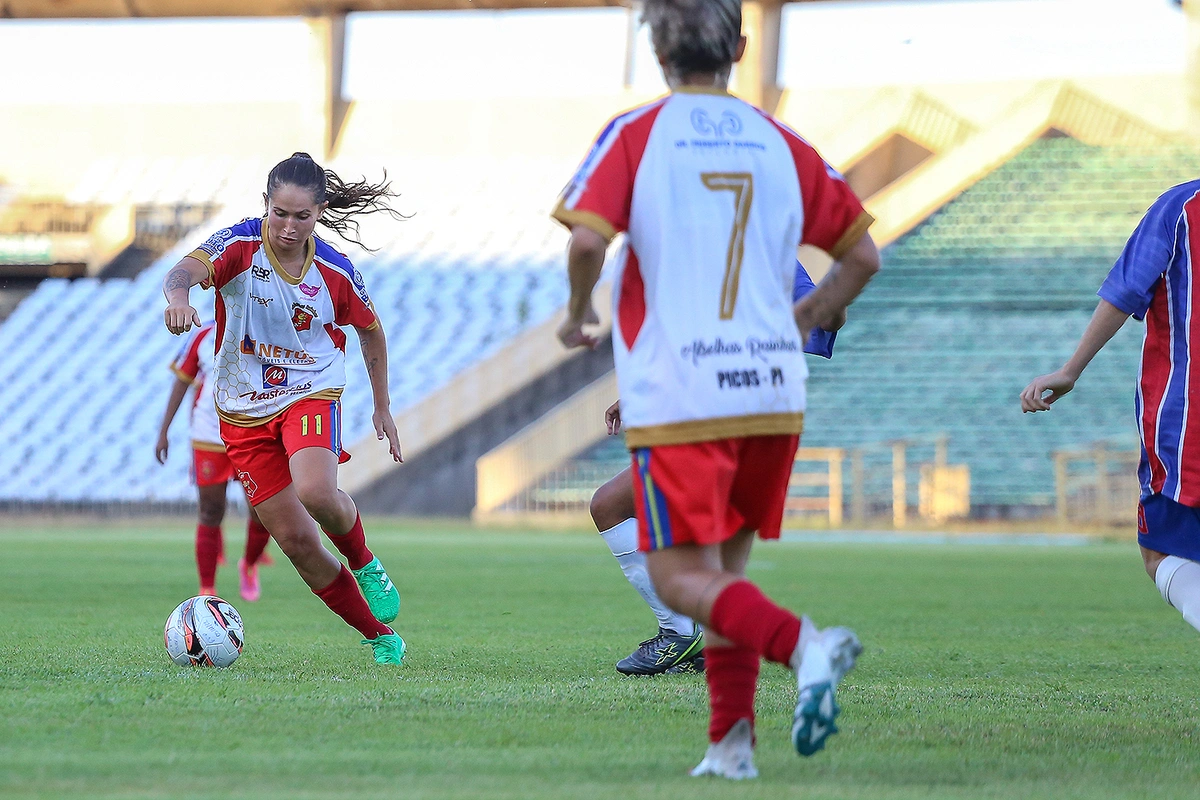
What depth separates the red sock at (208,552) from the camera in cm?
952

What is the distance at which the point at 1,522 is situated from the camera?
27172mm

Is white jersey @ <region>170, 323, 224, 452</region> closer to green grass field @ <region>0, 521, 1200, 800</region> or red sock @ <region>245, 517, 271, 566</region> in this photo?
red sock @ <region>245, 517, 271, 566</region>

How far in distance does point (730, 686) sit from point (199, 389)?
7.60 metres

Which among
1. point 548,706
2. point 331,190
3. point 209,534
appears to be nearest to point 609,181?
point 548,706

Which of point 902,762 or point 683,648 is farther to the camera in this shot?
point 683,648

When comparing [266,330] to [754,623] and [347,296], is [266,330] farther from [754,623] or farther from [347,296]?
[754,623]

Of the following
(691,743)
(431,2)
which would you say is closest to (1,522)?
(431,2)

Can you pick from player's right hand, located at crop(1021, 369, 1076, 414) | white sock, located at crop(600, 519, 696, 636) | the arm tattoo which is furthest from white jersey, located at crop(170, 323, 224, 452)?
player's right hand, located at crop(1021, 369, 1076, 414)

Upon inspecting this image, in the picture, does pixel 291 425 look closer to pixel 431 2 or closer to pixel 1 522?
pixel 1 522

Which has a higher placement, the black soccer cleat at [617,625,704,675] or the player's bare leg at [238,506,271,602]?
the black soccer cleat at [617,625,704,675]

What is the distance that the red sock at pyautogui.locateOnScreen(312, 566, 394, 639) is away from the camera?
641 centimetres

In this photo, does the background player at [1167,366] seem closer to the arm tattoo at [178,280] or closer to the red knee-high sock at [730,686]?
the red knee-high sock at [730,686]

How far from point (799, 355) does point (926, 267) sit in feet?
104

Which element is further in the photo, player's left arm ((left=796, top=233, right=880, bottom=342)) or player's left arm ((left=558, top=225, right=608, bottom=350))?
player's left arm ((left=796, top=233, right=880, bottom=342))
